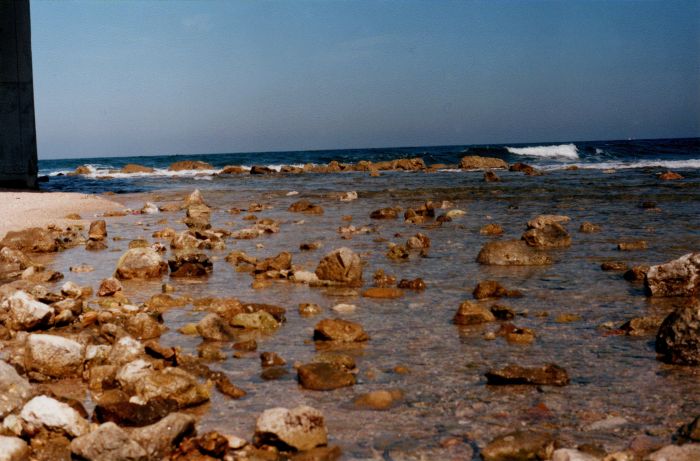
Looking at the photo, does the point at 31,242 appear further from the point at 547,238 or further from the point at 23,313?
the point at 547,238

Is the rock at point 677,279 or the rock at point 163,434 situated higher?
the rock at point 677,279

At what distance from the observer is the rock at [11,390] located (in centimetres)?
373

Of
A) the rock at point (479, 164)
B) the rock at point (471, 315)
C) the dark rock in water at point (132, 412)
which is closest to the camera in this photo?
the dark rock in water at point (132, 412)

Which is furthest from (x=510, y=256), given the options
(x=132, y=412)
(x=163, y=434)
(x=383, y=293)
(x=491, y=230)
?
(x=163, y=434)

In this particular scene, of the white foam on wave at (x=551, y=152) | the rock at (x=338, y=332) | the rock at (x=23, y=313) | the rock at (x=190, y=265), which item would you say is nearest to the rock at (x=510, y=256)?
the rock at (x=190, y=265)

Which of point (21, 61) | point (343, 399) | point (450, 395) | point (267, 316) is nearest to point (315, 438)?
point (343, 399)

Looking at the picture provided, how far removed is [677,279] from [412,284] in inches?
99.7

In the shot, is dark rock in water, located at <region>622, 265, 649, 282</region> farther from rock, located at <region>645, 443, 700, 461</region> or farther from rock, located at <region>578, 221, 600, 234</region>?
rock, located at <region>645, 443, 700, 461</region>

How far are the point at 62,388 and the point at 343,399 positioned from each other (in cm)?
178

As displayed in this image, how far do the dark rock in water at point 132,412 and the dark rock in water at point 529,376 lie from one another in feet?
6.37

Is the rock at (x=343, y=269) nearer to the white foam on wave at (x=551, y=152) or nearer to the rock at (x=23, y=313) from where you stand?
the rock at (x=23, y=313)

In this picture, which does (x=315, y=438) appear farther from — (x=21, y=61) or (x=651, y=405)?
(x=21, y=61)

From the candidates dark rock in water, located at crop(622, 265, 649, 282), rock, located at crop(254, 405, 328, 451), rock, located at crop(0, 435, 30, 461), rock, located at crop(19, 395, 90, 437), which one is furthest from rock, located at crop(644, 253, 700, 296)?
rock, located at crop(0, 435, 30, 461)

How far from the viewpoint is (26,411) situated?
11.7 feet
